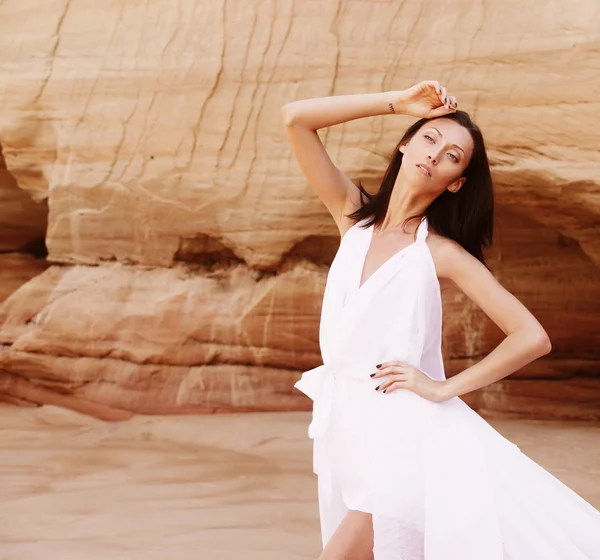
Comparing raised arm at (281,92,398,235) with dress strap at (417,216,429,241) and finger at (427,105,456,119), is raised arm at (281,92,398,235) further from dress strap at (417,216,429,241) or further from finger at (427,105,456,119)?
dress strap at (417,216,429,241)

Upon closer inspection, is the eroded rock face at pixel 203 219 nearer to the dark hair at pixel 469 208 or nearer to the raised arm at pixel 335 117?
the raised arm at pixel 335 117

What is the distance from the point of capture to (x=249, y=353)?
226 inches

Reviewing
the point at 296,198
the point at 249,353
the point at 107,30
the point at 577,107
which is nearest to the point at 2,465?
the point at 249,353

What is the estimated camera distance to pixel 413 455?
2.36 m

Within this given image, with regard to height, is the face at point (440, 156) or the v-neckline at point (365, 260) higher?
the face at point (440, 156)

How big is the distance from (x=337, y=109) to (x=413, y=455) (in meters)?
1.08

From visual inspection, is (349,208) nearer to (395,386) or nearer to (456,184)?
(456,184)

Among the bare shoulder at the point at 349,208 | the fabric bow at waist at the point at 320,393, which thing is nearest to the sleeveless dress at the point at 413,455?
the fabric bow at waist at the point at 320,393

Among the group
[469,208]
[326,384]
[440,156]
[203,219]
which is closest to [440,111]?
[440,156]

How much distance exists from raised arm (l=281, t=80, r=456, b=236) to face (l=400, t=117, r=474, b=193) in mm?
71

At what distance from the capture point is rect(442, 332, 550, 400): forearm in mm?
2426

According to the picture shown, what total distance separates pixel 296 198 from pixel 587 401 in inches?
87.9

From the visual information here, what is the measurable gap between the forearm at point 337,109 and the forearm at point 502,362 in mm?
785

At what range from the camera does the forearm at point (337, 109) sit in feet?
9.14
